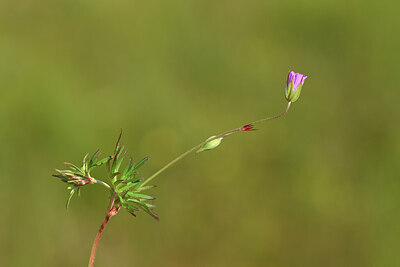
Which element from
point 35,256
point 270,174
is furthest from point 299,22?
point 35,256

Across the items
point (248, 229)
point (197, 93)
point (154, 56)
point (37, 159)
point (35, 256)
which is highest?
point (154, 56)

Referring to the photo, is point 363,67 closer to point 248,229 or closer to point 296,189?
point 296,189

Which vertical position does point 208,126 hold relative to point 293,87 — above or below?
above

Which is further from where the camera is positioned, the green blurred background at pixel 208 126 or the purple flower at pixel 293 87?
the green blurred background at pixel 208 126

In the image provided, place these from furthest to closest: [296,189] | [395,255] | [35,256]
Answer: [296,189] → [395,255] → [35,256]

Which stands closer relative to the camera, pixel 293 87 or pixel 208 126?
pixel 293 87

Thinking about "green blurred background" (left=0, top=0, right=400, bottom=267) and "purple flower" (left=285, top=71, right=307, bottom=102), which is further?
"green blurred background" (left=0, top=0, right=400, bottom=267)

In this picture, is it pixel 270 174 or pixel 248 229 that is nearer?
pixel 248 229

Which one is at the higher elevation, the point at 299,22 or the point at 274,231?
the point at 299,22
